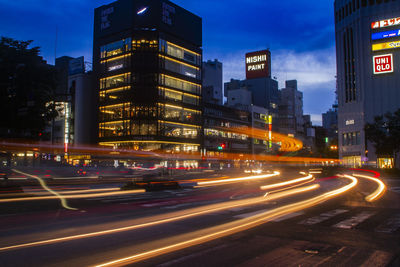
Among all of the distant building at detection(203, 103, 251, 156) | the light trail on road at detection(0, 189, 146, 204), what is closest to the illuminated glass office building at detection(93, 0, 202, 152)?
the distant building at detection(203, 103, 251, 156)

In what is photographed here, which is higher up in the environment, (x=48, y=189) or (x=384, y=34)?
(x=384, y=34)

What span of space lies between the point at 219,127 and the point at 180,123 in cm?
2199

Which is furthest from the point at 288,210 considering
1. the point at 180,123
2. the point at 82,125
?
the point at 82,125

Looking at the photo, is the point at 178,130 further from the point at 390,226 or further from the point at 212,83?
the point at 390,226

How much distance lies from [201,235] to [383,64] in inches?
3434

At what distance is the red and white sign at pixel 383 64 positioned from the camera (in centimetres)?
8150

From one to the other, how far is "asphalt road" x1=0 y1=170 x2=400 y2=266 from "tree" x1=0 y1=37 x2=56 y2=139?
1557 centimetres

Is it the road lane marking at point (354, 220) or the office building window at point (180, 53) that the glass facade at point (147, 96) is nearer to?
the office building window at point (180, 53)

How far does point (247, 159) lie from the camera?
378 feet

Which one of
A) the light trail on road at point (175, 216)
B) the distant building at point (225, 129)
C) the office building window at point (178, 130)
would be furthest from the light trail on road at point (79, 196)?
the distant building at point (225, 129)

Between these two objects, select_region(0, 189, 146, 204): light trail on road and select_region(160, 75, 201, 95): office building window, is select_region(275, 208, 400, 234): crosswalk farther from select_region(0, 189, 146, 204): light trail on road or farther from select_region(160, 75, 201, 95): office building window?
select_region(160, 75, 201, 95): office building window

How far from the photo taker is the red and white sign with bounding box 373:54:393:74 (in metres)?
81.5

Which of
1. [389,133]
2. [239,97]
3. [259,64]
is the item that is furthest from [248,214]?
[259,64]

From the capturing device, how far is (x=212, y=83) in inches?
4985
